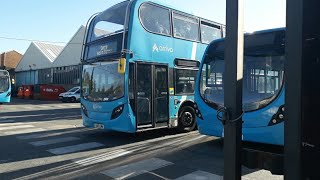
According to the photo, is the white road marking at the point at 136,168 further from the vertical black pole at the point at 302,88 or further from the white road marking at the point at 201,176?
the vertical black pole at the point at 302,88

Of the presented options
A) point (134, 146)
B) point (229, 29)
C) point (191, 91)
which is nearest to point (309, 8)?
point (229, 29)

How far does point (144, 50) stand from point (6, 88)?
20550 millimetres

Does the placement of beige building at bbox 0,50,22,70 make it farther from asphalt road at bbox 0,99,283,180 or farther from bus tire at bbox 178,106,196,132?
bus tire at bbox 178,106,196,132

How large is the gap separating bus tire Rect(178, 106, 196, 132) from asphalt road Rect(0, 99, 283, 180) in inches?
12.0

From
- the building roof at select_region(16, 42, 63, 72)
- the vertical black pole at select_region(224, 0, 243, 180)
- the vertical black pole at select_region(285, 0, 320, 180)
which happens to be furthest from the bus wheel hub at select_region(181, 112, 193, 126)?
the building roof at select_region(16, 42, 63, 72)

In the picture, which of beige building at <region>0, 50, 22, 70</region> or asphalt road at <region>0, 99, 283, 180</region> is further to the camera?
beige building at <region>0, 50, 22, 70</region>

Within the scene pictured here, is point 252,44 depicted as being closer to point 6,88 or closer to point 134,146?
point 134,146

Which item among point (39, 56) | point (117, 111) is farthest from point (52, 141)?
point (39, 56)

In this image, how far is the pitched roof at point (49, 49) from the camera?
53728 mm

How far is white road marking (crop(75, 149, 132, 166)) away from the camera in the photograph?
6.95 metres

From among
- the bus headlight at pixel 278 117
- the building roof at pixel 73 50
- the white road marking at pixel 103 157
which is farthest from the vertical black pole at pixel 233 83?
the building roof at pixel 73 50

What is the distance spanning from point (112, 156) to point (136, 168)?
1303 millimetres

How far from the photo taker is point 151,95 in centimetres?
975

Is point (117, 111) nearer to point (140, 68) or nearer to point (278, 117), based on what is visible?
point (140, 68)
